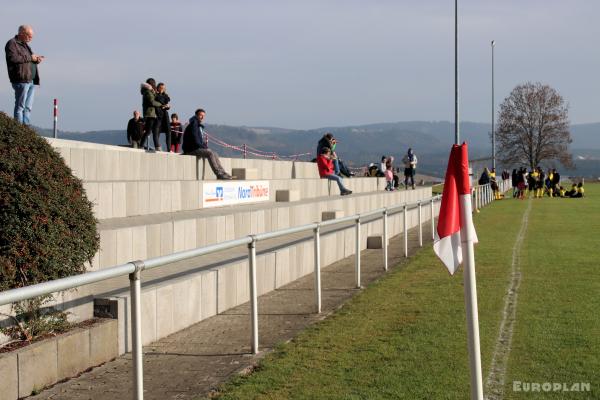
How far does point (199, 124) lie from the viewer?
18.1 metres

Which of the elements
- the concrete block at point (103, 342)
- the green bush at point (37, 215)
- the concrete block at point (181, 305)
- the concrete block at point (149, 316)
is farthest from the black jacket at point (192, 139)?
the concrete block at point (103, 342)

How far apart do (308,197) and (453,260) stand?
1792cm

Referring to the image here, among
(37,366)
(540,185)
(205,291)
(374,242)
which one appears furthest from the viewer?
(540,185)

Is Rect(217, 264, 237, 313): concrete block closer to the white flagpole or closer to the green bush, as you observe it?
the green bush

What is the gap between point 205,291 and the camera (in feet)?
31.1

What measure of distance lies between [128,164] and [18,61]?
2651mm

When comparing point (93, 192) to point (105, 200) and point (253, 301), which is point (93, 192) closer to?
point (105, 200)

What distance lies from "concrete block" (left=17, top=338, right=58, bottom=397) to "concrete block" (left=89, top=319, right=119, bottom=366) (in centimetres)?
54

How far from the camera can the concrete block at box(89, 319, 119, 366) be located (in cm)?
711

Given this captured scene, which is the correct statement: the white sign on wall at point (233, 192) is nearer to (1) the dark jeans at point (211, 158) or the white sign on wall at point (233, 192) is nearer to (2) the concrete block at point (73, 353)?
(1) the dark jeans at point (211, 158)

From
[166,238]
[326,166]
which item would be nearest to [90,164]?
[166,238]

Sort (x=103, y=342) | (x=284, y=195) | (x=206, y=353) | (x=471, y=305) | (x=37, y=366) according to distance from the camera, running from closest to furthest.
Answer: (x=471, y=305)
(x=37, y=366)
(x=103, y=342)
(x=206, y=353)
(x=284, y=195)

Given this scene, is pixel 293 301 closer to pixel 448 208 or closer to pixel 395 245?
pixel 448 208

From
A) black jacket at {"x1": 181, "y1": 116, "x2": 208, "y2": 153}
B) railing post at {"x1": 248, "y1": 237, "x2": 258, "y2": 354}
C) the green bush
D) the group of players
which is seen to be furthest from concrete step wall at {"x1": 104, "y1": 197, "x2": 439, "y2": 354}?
the group of players
